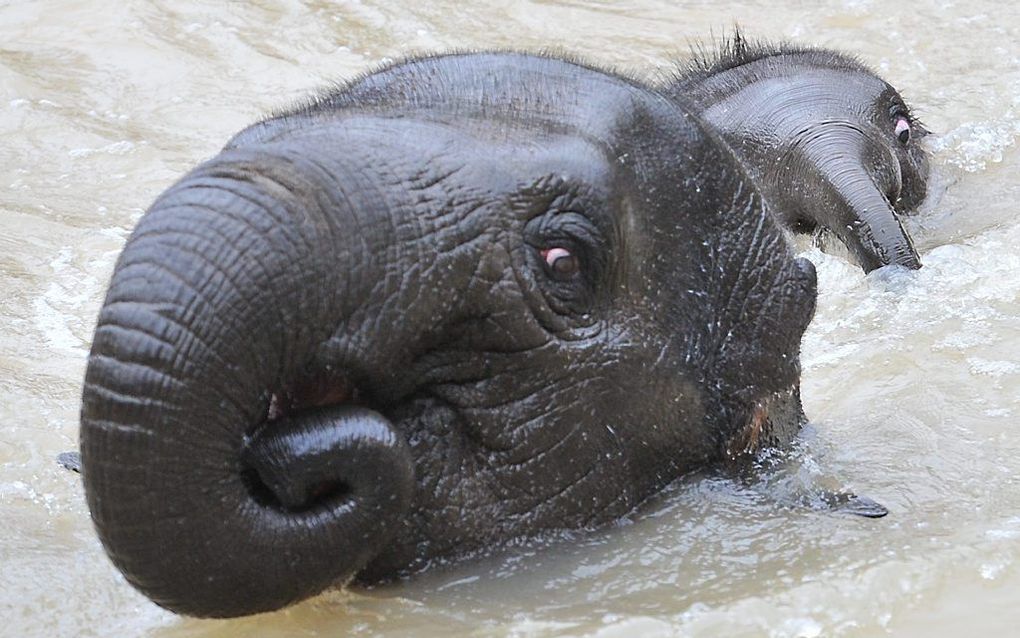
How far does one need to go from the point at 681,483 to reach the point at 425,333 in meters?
1.25

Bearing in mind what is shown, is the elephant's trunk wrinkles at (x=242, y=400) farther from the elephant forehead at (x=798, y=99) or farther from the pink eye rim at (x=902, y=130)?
the pink eye rim at (x=902, y=130)

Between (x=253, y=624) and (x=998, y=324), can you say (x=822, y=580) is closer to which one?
(x=253, y=624)

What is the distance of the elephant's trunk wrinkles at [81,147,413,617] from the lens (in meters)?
3.48

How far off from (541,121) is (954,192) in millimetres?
6733

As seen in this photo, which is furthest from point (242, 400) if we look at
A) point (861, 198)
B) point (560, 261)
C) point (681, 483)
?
point (861, 198)

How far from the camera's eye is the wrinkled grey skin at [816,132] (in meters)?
9.73

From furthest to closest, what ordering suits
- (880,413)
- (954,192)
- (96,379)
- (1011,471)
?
(954,192) < (880,413) < (1011,471) < (96,379)

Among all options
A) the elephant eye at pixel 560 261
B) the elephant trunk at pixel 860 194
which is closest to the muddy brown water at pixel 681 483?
the elephant trunk at pixel 860 194

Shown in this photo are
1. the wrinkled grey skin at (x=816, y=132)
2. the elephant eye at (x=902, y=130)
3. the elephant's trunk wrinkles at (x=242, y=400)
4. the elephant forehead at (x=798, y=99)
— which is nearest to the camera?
the elephant's trunk wrinkles at (x=242, y=400)

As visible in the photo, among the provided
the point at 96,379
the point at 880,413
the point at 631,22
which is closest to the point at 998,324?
the point at 880,413

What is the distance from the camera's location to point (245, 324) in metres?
3.56

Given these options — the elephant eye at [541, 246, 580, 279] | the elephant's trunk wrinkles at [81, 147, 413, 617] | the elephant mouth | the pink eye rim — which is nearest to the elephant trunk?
the pink eye rim

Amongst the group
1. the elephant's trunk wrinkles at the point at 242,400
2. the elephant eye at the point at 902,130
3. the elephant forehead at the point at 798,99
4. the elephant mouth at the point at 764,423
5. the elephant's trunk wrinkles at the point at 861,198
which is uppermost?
the elephant's trunk wrinkles at the point at 242,400

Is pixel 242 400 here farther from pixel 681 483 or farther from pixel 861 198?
pixel 861 198
